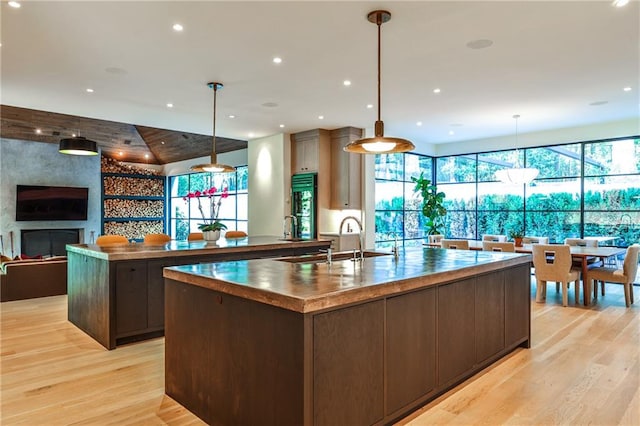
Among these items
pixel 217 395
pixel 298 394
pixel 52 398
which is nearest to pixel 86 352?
pixel 52 398

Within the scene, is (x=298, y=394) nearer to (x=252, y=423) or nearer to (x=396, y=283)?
(x=252, y=423)

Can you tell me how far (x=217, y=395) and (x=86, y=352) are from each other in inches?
84.4

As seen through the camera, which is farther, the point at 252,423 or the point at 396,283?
the point at 396,283

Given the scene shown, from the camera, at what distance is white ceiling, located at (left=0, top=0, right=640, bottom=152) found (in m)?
3.35

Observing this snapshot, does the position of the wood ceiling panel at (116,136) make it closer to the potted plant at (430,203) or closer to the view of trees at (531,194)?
the view of trees at (531,194)

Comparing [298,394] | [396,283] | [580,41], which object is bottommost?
[298,394]

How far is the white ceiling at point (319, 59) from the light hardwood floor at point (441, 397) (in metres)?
2.97

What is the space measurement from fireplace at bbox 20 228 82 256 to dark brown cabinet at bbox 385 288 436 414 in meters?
10.3

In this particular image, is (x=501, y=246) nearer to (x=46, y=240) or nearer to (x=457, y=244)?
(x=457, y=244)

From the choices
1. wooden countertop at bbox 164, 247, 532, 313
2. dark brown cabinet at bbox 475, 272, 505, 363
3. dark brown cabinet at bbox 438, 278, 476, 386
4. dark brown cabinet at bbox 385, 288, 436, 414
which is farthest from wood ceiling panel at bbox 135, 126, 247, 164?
dark brown cabinet at bbox 385, 288, 436, 414

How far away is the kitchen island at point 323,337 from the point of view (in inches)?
80.0

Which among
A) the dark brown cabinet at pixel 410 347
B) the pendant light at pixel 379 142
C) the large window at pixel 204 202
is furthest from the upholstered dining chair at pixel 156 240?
the large window at pixel 204 202

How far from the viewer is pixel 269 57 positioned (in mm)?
4316

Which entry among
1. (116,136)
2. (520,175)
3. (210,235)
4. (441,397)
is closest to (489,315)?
(441,397)
